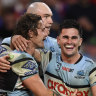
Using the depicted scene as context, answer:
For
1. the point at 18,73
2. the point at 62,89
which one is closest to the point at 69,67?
the point at 62,89

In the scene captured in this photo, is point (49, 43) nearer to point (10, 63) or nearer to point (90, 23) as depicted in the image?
point (10, 63)

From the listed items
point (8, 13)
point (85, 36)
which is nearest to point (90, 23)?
point (85, 36)

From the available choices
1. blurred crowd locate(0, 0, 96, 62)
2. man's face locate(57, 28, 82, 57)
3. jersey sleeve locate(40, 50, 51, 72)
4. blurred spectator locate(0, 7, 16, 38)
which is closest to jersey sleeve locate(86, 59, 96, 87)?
man's face locate(57, 28, 82, 57)

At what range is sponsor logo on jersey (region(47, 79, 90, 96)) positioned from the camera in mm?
3891

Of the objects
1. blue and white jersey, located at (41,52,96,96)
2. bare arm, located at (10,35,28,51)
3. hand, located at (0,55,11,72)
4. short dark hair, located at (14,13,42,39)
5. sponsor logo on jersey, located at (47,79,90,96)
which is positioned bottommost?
sponsor logo on jersey, located at (47,79,90,96)

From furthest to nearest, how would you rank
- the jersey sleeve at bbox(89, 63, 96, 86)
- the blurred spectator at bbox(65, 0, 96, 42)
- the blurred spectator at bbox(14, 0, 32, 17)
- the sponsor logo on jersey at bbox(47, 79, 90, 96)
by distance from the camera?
the blurred spectator at bbox(14, 0, 32, 17), the blurred spectator at bbox(65, 0, 96, 42), the sponsor logo on jersey at bbox(47, 79, 90, 96), the jersey sleeve at bbox(89, 63, 96, 86)

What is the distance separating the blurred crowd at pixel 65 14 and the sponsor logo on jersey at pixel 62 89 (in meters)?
2.96

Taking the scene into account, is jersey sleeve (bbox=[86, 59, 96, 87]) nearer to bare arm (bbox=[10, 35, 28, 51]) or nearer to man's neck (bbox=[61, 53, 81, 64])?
man's neck (bbox=[61, 53, 81, 64])

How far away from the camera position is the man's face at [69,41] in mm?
3965

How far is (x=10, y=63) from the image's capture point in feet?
11.2

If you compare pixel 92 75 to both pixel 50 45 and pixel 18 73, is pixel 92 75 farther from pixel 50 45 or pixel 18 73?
pixel 50 45

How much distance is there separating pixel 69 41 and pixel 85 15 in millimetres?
3667

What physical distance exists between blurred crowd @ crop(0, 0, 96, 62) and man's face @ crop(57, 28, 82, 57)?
9.35 ft

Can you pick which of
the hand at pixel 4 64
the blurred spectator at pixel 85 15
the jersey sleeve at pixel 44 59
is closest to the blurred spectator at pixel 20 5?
the blurred spectator at pixel 85 15
